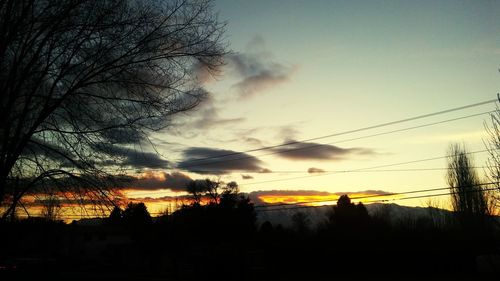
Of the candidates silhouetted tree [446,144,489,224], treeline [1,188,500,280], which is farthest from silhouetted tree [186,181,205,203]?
silhouetted tree [446,144,489,224]

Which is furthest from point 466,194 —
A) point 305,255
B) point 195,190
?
point 195,190

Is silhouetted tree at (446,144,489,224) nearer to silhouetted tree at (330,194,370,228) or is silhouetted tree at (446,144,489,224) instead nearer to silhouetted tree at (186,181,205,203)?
silhouetted tree at (330,194,370,228)

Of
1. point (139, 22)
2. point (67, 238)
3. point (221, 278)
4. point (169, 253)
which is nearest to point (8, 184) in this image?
point (139, 22)

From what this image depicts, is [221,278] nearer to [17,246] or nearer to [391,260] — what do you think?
[391,260]

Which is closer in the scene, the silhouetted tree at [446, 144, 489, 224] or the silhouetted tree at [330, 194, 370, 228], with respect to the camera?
the silhouetted tree at [446, 144, 489, 224]

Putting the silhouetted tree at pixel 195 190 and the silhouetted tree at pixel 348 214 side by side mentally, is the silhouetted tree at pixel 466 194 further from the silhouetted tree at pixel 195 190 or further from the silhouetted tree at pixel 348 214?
the silhouetted tree at pixel 195 190

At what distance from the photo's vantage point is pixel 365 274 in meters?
34.1

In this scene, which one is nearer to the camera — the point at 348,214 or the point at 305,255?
the point at 305,255

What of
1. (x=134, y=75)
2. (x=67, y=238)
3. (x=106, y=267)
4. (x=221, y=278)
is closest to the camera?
(x=134, y=75)

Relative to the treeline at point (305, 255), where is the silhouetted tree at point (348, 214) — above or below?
above

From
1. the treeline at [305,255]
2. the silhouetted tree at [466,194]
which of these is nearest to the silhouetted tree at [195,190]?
the treeline at [305,255]

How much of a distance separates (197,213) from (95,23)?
4751 cm

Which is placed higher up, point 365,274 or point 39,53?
point 39,53

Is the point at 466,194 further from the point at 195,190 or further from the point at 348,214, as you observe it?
the point at 195,190
